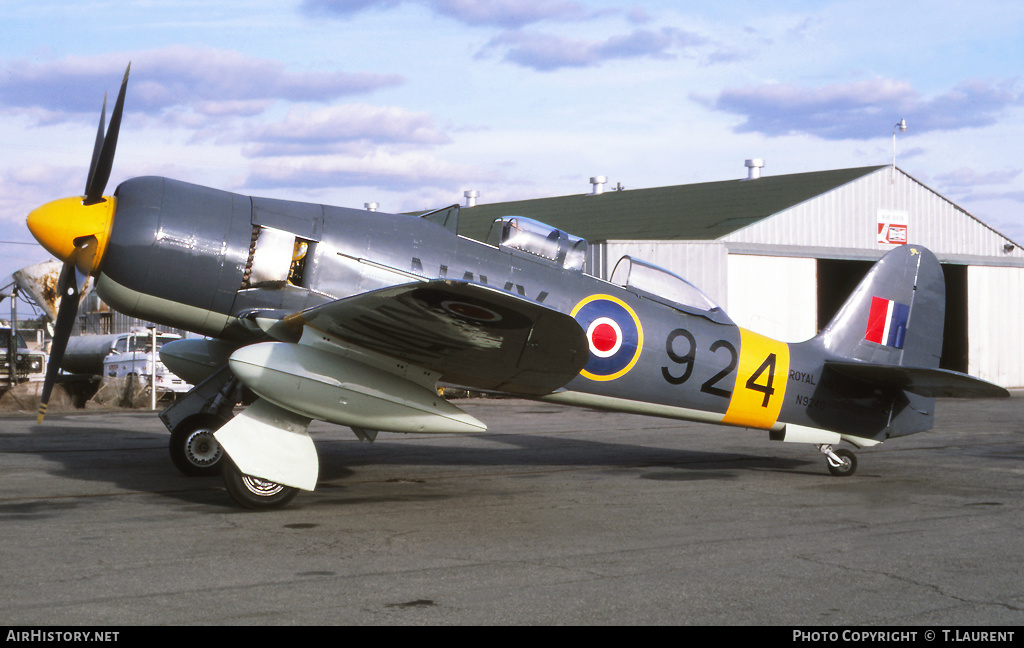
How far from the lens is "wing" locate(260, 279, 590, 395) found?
646 centimetres

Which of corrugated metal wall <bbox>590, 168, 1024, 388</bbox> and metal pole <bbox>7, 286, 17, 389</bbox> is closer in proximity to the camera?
metal pole <bbox>7, 286, 17, 389</bbox>

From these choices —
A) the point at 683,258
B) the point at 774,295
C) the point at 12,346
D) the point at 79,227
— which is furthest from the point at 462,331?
the point at 774,295

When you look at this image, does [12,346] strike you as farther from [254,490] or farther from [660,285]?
[660,285]

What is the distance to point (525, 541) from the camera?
20.5 feet

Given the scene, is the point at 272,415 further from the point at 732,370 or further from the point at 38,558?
the point at 732,370

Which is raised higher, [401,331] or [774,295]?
[774,295]

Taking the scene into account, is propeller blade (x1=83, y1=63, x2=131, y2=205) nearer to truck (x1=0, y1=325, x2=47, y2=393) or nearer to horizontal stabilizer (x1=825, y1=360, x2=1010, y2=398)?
horizontal stabilizer (x1=825, y1=360, x2=1010, y2=398)

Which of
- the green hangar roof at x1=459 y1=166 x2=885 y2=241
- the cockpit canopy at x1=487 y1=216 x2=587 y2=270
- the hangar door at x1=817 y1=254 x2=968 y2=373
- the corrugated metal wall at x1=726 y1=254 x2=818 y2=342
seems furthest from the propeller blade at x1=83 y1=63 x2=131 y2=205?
the hangar door at x1=817 y1=254 x2=968 y2=373

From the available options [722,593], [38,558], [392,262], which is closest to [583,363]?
[392,262]

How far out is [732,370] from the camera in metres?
9.16

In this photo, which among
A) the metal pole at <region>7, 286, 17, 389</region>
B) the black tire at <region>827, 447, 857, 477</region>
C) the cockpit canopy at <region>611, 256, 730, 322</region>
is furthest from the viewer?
the metal pole at <region>7, 286, 17, 389</region>

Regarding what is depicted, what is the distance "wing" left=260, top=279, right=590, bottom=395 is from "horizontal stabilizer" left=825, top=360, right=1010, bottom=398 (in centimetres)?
341

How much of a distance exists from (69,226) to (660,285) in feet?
17.2
